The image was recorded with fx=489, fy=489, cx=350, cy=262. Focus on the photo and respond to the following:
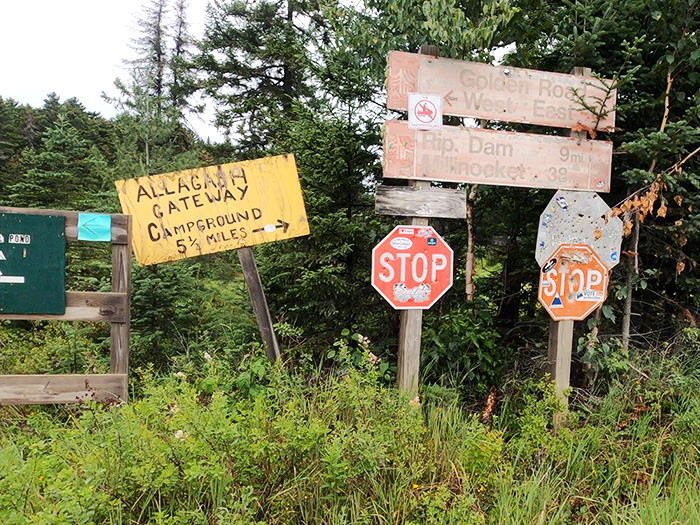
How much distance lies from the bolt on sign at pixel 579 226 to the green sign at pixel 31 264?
354 cm

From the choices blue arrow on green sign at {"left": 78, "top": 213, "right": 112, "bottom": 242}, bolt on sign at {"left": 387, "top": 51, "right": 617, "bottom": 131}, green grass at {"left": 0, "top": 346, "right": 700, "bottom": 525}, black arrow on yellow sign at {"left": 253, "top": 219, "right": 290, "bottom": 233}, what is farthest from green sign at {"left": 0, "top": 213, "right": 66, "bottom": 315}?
bolt on sign at {"left": 387, "top": 51, "right": 617, "bottom": 131}

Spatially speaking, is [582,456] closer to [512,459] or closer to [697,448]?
[512,459]

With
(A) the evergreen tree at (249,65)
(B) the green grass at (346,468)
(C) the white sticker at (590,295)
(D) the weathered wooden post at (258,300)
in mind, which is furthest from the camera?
(A) the evergreen tree at (249,65)

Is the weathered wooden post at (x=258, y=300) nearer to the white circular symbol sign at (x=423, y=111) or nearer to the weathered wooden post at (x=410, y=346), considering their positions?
the weathered wooden post at (x=410, y=346)

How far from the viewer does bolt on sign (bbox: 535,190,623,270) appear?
3.77 meters

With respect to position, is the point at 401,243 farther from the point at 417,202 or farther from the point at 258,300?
the point at 258,300

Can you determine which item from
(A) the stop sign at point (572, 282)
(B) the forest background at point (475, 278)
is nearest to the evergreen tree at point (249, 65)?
(B) the forest background at point (475, 278)

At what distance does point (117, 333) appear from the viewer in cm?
368

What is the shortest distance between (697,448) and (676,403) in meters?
0.38

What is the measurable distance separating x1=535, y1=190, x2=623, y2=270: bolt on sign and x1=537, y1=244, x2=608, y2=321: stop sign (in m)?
0.06

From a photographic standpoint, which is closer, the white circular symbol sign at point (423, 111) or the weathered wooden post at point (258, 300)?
the white circular symbol sign at point (423, 111)

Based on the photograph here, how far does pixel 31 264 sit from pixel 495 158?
3454mm

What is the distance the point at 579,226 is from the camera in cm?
382

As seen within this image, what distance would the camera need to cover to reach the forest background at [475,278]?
351 centimetres
